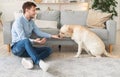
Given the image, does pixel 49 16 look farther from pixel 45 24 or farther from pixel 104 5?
pixel 104 5

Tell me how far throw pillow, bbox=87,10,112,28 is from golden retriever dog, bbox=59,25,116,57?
1.98ft

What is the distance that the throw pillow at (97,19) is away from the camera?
13.9 ft

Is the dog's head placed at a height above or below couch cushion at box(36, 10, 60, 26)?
below

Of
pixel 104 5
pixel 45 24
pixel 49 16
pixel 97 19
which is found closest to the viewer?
pixel 45 24

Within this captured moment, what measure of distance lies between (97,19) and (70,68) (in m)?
1.62

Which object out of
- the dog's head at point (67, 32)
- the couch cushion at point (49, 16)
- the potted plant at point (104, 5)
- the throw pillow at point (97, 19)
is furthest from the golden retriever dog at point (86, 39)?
the potted plant at point (104, 5)

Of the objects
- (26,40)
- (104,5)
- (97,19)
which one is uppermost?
(104,5)

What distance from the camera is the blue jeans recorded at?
2990mm

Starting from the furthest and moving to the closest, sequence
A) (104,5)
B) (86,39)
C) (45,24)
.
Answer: (104,5) < (45,24) < (86,39)

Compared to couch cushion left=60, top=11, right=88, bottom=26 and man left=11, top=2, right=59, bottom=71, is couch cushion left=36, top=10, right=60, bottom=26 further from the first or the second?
man left=11, top=2, right=59, bottom=71

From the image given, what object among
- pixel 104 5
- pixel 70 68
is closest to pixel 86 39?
pixel 70 68

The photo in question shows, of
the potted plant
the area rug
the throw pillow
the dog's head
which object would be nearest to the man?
the area rug

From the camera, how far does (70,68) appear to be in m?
3.01

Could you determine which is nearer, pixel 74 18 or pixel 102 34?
pixel 102 34
